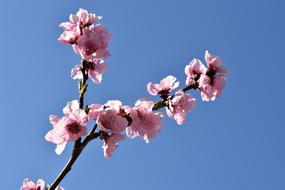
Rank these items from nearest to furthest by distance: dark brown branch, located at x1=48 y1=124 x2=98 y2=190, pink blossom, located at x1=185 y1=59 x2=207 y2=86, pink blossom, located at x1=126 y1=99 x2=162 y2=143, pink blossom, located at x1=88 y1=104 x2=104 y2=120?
1. dark brown branch, located at x1=48 y1=124 x2=98 y2=190
2. pink blossom, located at x1=88 y1=104 x2=104 y2=120
3. pink blossom, located at x1=126 y1=99 x2=162 y2=143
4. pink blossom, located at x1=185 y1=59 x2=207 y2=86

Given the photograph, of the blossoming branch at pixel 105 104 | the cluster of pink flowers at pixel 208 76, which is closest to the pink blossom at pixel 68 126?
the blossoming branch at pixel 105 104

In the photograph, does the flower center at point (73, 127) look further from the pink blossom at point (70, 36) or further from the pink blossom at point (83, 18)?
the pink blossom at point (83, 18)

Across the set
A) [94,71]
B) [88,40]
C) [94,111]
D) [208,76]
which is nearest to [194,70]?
[208,76]

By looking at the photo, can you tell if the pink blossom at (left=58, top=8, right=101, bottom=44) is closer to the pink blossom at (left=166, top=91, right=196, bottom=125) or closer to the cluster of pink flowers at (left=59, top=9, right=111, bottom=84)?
the cluster of pink flowers at (left=59, top=9, right=111, bottom=84)

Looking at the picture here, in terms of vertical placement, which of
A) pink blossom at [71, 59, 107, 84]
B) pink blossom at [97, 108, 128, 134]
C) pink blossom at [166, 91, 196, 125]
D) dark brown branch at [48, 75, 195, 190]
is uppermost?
pink blossom at [166, 91, 196, 125]

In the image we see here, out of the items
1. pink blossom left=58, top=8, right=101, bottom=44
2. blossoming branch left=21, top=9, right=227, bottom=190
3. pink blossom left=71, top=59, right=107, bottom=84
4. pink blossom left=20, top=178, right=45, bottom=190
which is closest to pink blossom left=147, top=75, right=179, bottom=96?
blossoming branch left=21, top=9, right=227, bottom=190

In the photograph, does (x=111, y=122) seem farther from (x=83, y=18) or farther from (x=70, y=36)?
(x=83, y=18)
